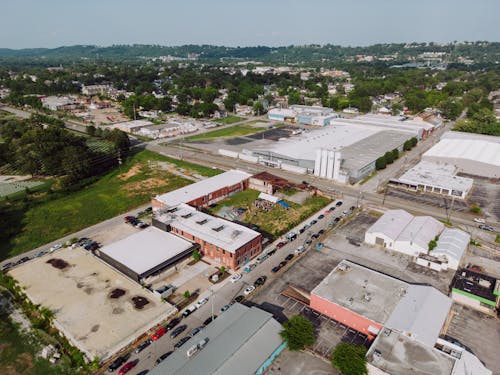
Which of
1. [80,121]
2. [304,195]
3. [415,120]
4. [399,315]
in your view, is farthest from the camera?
[80,121]

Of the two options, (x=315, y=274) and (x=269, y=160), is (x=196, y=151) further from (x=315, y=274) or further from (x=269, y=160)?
(x=315, y=274)

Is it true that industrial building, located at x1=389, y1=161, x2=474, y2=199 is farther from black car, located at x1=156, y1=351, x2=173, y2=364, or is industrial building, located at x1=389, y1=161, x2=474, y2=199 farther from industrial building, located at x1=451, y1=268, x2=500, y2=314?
black car, located at x1=156, y1=351, x2=173, y2=364

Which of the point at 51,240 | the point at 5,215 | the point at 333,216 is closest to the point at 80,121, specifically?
the point at 5,215

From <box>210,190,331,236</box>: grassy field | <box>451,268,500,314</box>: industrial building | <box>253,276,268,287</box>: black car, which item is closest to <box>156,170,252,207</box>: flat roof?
<box>210,190,331,236</box>: grassy field

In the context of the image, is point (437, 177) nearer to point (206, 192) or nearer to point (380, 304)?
point (380, 304)

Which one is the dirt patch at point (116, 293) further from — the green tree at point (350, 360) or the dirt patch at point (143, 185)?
the dirt patch at point (143, 185)

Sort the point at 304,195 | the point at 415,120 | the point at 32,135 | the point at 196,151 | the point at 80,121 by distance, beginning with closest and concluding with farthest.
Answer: the point at 304,195 < the point at 32,135 < the point at 196,151 < the point at 415,120 < the point at 80,121

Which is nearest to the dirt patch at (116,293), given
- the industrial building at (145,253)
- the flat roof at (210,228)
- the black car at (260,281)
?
the industrial building at (145,253)

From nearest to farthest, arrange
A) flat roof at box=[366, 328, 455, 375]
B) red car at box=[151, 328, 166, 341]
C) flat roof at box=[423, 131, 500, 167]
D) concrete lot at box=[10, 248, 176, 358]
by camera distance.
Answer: flat roof at box=[366, 328, 455, 375] → red car at box=[151, 328, 166, 341] → concrete lot at box=[10, 248, 176, 358] → flat roof at box=[423, 131, 500, 167]

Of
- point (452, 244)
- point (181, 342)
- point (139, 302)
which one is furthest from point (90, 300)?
point (452, 244)
